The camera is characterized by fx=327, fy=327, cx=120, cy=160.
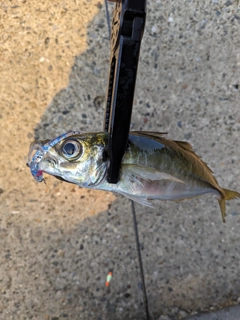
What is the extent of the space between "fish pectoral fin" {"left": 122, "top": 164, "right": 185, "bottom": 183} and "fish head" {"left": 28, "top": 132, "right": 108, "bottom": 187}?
0.32 ft

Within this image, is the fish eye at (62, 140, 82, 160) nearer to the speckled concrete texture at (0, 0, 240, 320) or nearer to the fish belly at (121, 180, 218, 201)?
the fish belly at (121, 180, 218, 201)

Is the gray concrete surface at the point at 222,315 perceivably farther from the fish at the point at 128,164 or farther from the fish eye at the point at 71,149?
the fish eye at the point at 71,149

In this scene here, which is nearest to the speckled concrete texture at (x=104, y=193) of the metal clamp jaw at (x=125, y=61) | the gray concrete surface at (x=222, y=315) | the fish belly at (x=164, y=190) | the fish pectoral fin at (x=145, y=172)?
the gray concrete surface at (x=222, y=315)

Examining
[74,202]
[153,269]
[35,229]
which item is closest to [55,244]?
[35,229]

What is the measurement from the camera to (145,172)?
139 centimetres

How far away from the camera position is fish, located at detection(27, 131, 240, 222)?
1.32 metres

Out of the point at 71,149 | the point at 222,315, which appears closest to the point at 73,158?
the point at 71,149

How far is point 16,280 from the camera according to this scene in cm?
239

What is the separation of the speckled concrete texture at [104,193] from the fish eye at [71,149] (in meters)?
1.13

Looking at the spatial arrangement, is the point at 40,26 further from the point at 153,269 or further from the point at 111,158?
the point at 153,269

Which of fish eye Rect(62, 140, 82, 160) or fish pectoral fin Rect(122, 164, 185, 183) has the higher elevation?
fish eye Rect(62, 140, 82, 160)

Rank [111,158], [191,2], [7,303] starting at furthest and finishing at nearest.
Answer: [191,2]
[7,303]
[111,158]

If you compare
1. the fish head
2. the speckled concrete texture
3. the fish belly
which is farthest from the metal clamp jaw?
the speckled concrete texture

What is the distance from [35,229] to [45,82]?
3.56ft
